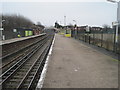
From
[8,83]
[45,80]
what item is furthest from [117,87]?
[8,83]

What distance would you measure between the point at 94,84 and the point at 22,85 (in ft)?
9.37

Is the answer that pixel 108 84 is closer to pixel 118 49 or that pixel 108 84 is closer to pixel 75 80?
pixel 75 80

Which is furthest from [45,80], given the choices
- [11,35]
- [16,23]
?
[16,23]

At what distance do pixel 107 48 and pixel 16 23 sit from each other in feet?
195

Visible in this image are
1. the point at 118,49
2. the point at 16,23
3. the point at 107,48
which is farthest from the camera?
the point at 16,23

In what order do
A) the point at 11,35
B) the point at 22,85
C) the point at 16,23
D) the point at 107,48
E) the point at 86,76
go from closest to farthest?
the point at 22,85
the point at 86,76
the point at 107,48
the point at 11,35
the point at 16,23

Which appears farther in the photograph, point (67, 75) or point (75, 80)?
point (67, 75)

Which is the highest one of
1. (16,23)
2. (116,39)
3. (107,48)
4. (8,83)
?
(16,23)

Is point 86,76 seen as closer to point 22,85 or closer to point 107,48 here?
point 22,85

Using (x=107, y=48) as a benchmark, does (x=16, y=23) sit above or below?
above

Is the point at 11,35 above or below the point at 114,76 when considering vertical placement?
above

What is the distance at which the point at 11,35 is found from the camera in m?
36.5

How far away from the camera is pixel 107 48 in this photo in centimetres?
1237

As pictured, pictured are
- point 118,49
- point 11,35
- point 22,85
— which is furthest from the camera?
point 11,35
